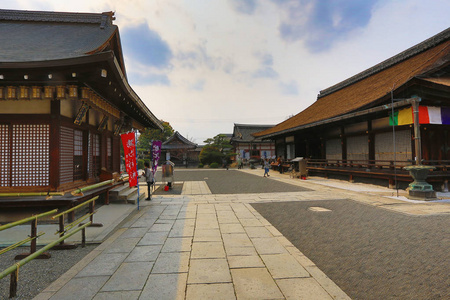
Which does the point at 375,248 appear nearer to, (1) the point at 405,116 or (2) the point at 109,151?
(1) the point at 405,116

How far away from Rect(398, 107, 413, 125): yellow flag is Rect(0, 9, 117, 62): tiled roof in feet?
38.6

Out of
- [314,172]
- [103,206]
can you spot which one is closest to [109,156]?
[103,206]

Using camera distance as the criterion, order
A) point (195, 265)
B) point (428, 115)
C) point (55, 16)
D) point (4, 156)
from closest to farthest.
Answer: point (195, 265)
point (4, 156)
point (428, 115)
point (55, 16)

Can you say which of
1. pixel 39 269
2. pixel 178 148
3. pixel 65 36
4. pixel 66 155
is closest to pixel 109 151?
pixel 66 155

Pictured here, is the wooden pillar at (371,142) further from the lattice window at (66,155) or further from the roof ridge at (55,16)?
the roof ridge at (55,16)

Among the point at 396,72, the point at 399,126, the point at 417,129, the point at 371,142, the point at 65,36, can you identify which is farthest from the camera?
the point at 396,72

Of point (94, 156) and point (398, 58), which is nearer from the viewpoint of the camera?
point (94, 156)

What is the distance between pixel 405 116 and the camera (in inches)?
356

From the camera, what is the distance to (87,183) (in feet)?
22.5

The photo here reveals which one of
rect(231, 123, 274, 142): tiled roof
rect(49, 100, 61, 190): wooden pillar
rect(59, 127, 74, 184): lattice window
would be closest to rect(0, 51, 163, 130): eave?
rect(49, 100, 61, 190): wooden pillar

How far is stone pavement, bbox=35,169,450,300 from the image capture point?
2594 millimetres

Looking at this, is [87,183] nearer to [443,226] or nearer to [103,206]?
[103,206]

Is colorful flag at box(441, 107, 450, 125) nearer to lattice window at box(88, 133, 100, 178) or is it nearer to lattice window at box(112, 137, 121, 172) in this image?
lattice window at box(88, 133, 100, 178)

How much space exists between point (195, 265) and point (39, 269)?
2351mm
